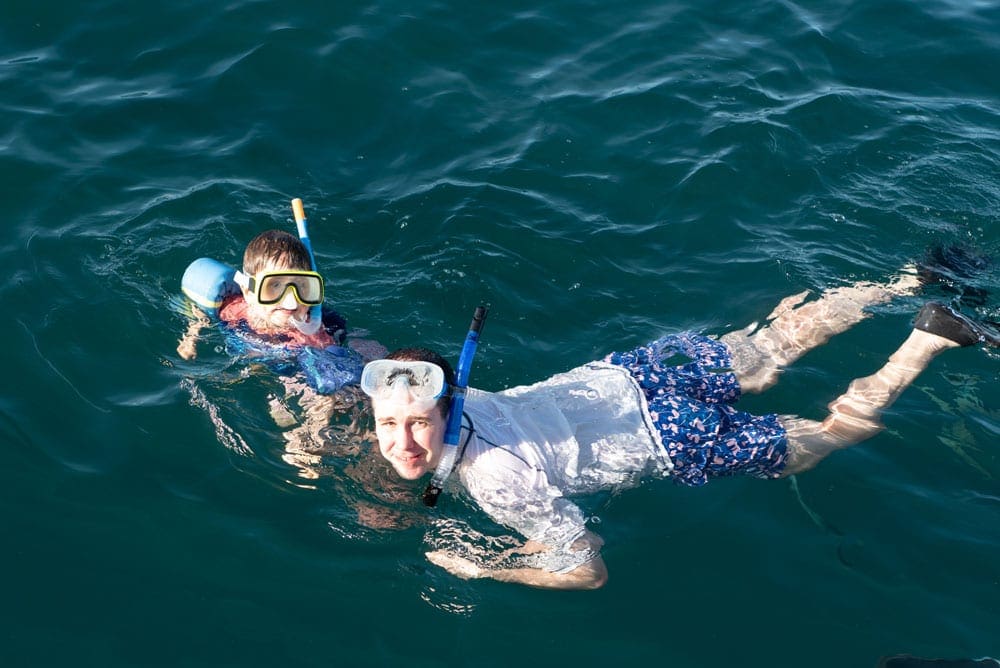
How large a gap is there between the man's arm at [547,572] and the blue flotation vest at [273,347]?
1.23 metres

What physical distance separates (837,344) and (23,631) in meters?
4.76

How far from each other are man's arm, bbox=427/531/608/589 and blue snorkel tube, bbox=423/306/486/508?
47 centimetres

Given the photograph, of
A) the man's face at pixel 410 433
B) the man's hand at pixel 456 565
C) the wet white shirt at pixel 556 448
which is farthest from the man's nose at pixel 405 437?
the man's hand at pixel 456 565

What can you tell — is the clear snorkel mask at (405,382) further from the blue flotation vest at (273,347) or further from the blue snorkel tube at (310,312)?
the blue snorkel tube at (310,312)

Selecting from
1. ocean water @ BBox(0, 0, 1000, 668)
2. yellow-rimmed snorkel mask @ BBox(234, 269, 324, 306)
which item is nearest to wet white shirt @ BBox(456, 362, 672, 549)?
ocean water @ BBox(0, 0, 1000, 668)

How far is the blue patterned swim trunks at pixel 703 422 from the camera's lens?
17.7ft

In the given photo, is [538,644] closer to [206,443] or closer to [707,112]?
[206,443]

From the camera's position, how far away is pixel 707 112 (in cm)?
858

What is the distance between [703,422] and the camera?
17.7 ft

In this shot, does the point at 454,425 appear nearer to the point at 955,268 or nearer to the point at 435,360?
the point at 435,360

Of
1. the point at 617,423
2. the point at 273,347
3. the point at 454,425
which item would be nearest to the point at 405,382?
the point at 454,425

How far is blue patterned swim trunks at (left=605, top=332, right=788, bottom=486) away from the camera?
539 cm

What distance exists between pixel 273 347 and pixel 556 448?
181cm

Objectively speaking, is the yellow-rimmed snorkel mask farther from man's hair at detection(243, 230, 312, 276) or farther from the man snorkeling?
the man snorkeling
